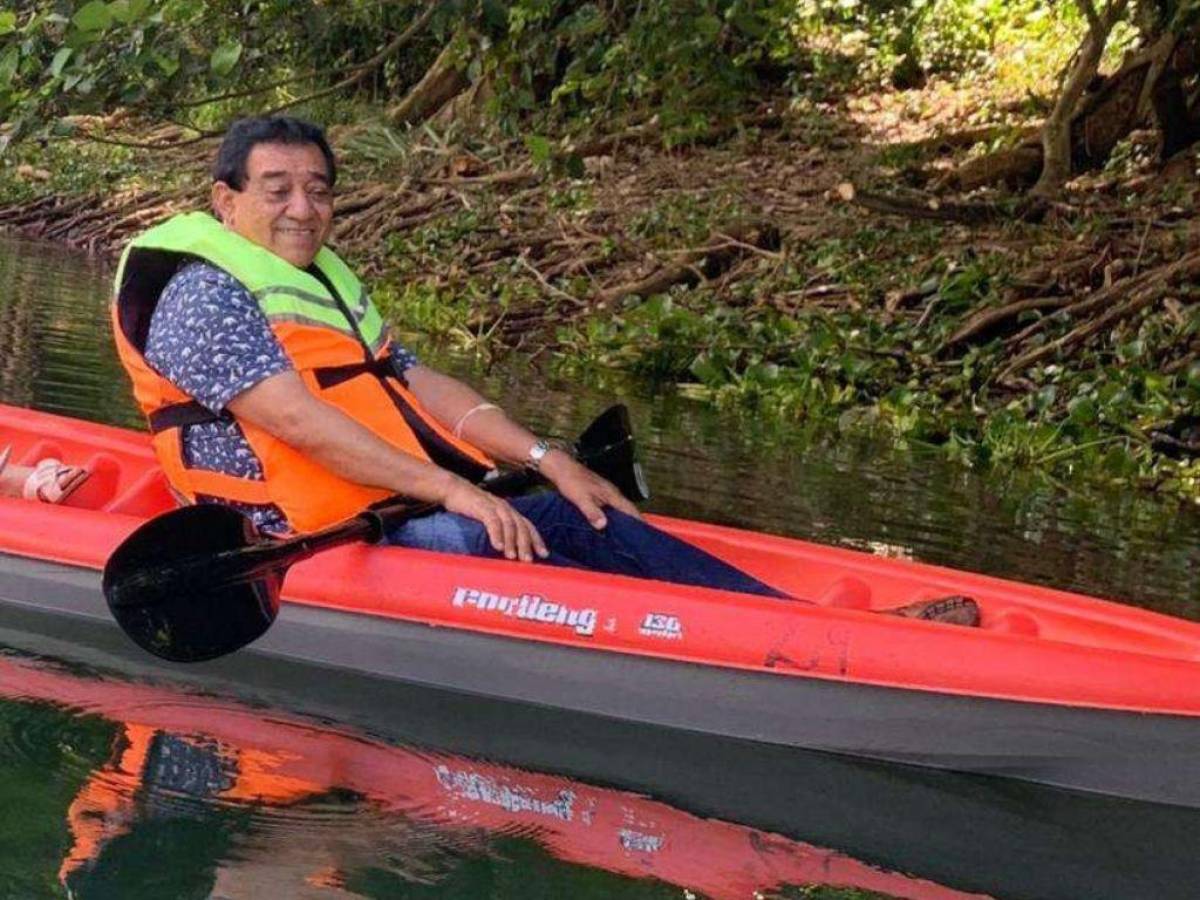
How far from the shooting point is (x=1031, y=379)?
946 centimetres

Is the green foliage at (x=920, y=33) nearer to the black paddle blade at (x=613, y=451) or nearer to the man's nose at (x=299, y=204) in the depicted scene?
the black paddle blade at (x=613, y=451)

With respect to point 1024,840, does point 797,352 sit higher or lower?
higher

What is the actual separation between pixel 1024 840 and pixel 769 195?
9.86 metres

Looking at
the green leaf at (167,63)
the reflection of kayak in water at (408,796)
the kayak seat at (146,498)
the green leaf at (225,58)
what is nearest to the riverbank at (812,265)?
the green leaf at (167,63)

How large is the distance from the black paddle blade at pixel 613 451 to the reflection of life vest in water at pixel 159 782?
1536 millimetres

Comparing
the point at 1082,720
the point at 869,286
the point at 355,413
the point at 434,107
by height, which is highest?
the point at 434,107

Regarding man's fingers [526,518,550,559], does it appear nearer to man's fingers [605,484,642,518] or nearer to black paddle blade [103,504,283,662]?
man's fingers [605,484,642,518]

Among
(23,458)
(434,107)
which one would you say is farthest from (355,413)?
(434,107)

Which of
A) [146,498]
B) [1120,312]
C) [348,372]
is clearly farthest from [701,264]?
[348,372]

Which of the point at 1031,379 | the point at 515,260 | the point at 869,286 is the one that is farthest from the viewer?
the point at 515,260

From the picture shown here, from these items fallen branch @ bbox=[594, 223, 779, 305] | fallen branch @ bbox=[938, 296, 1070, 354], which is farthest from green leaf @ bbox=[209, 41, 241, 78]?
fallen branch @ bbox=[594, 223, 779, 305]

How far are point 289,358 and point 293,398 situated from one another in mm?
136

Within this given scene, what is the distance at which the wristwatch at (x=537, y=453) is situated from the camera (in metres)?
4.70

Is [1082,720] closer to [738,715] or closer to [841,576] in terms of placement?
[738,715]
